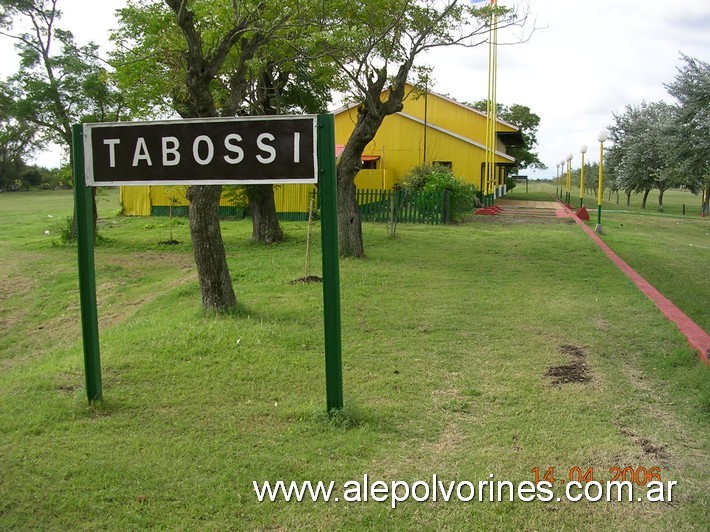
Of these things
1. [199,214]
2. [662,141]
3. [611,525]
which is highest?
[662,141]

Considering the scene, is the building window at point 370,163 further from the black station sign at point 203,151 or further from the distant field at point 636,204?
the black station sign at point 203,151

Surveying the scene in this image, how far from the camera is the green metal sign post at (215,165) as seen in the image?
423 centimetres

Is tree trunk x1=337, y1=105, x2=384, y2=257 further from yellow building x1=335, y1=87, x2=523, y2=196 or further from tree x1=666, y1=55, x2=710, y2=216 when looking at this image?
yellow building x1=335, y1=87, x2=523, y2=196

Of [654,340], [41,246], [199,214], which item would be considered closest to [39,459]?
[199,214]

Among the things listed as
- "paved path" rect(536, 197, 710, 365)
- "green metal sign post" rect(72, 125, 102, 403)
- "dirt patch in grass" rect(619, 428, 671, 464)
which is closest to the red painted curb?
"paved path" rect(536, 197, 710, 365)

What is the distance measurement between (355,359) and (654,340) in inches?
121

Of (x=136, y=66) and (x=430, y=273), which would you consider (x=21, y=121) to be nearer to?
(x=136, y=66)

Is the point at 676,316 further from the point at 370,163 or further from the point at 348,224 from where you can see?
the point at 370,163

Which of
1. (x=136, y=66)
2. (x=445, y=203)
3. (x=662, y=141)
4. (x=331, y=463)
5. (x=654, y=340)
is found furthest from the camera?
(x=662, y=141)

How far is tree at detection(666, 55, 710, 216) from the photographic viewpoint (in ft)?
78.2

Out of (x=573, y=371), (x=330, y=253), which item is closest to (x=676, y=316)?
(x=573, y=371)

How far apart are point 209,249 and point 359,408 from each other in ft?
12.0

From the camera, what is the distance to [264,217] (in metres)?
16.9

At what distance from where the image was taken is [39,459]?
3898 millimetres
